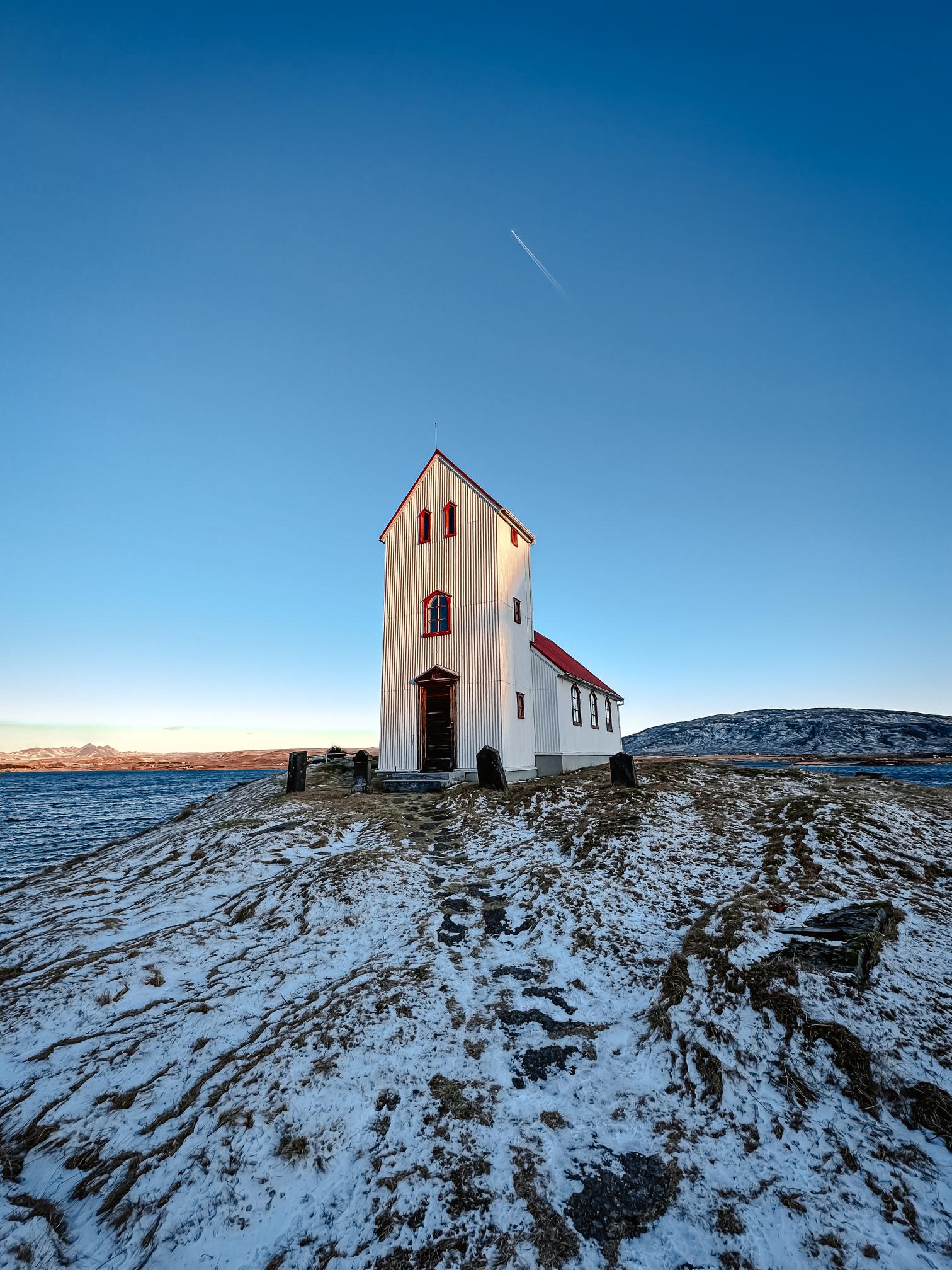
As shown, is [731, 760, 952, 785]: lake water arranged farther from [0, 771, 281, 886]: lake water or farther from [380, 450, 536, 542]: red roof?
[0, 771, 281, 886]: lake water

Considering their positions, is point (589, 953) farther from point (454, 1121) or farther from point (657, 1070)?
point (454, 1121)

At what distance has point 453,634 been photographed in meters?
23.0

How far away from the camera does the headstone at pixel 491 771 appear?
19094mm

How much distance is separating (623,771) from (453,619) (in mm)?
9949

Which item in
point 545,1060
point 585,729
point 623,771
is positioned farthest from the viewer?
point 585,729

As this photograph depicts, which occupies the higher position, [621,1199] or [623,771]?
[623,771]

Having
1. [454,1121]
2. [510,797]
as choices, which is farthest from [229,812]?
[454,1121]

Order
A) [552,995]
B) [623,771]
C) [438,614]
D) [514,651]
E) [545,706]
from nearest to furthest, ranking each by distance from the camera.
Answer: [552,995] → [623,771] → [438,614] → [514,651] → [545,706]

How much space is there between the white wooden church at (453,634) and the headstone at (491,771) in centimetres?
197

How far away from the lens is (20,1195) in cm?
442

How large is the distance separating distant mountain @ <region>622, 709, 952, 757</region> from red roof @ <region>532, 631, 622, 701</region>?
4417 centimetres

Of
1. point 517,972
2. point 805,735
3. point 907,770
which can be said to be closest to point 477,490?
point 517,972

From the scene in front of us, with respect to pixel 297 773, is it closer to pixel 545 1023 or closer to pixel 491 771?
pixel 491 771

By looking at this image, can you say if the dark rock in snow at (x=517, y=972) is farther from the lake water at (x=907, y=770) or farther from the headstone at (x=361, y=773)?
the lake water at (x=907, y=770)
